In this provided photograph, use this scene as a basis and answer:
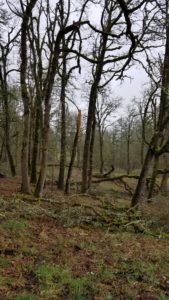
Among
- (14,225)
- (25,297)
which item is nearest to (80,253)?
(14,225)

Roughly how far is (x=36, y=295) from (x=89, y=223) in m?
6.40

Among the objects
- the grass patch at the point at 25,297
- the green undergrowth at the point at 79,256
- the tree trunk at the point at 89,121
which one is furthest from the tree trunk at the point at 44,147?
the grass patch at the point at 25,297

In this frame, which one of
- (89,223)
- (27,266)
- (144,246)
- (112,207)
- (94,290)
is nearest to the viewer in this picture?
(94,290)

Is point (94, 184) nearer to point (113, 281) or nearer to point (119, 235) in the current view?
point (119, 235)

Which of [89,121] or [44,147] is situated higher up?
[89,121]

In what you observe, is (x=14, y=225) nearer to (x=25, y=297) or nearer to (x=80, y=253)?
(x=80, y=253)

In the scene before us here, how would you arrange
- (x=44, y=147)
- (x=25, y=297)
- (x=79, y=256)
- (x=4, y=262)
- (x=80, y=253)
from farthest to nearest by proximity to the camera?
(x=44, y=147), (x=80, y=253), (x=79, y=256), (x=4, y=262), (x=25, y=297)

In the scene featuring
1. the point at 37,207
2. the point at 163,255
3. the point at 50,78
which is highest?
the point at 50,78

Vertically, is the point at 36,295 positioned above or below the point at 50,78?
below

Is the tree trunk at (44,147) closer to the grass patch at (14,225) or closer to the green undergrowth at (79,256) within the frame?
the green undergrowth at (79,256)

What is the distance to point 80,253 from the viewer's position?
9398 millimetres

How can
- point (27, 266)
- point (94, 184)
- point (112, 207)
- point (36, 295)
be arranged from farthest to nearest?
1. point (94, 184)
2. point (112, 207)
3. point (27, 266)
4. point (36, 295)

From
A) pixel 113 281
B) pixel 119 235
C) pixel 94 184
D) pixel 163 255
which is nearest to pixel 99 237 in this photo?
pixel 119 235

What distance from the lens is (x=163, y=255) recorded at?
10.6 meters
